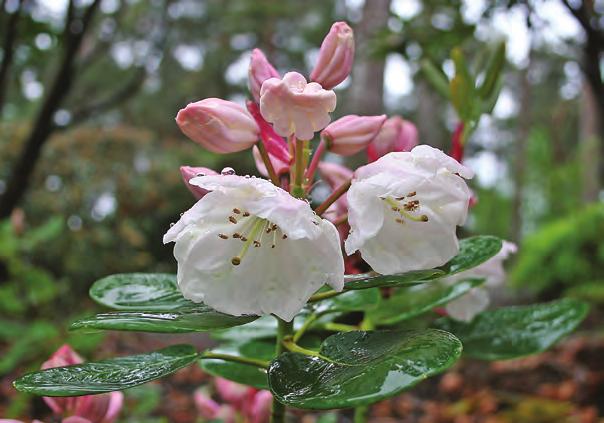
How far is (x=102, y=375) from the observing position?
0.47m

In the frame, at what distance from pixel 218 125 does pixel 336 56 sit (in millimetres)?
139

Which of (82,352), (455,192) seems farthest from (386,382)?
(82,352)

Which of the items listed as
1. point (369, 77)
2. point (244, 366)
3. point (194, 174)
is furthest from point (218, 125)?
→ point (369, 77)

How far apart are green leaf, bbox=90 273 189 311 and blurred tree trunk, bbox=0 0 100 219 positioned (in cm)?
104

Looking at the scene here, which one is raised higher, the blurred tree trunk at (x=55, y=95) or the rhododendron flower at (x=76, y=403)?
the blurred tree trunk at (x=55, y=95)

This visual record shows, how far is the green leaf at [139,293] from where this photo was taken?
1.80ft

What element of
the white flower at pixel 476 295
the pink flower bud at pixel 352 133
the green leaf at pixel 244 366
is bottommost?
the green leaf at pixel 244 366

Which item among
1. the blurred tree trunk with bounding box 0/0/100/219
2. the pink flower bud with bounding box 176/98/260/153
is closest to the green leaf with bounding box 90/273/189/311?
the pink flower bud with bounding box 176/98/260/153

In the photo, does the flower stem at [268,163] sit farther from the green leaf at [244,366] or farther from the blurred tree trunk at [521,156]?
the blurred tree trunk at [521,156]

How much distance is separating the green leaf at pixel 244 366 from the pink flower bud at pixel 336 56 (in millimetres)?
316

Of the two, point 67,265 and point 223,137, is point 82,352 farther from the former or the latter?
point 67,265

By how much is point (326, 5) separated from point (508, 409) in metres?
7.88

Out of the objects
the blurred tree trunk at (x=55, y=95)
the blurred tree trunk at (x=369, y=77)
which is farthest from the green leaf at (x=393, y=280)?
the blurred tree trunk at (x=369, y=77)

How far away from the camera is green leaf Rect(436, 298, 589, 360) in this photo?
0.67m
